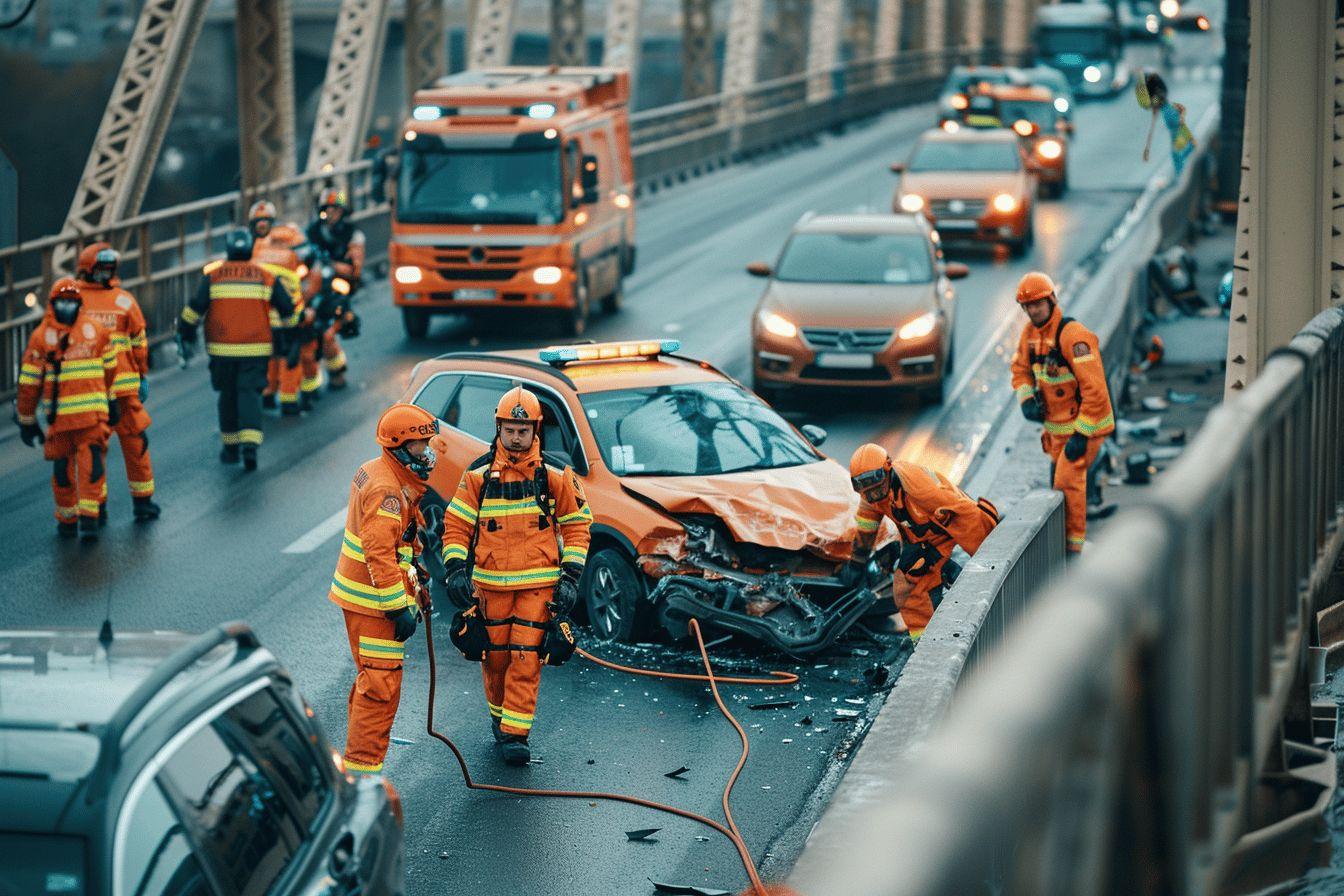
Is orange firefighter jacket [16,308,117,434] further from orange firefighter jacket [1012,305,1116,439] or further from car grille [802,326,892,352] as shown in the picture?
car grille [802,326,892,352]

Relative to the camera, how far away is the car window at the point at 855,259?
768 inches

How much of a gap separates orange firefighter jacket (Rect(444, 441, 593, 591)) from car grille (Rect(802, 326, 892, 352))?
934 cm

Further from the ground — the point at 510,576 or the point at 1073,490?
the point at 510,576

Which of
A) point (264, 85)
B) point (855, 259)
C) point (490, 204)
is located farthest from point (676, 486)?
point (264, 85)

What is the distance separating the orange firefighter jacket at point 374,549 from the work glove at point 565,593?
30.6 inches

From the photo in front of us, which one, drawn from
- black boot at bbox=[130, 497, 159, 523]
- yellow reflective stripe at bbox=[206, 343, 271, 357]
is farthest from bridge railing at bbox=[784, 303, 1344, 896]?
yellow reflective stripe at bbox=[206, 343, 271, 357]

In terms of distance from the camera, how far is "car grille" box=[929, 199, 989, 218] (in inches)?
1132

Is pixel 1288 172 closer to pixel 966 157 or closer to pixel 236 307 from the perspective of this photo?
pixel 236 307

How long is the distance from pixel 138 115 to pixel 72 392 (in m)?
9.76

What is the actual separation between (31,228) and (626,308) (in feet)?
101

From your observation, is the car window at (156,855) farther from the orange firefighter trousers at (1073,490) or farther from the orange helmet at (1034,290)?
the orange helmet at (1034,290)

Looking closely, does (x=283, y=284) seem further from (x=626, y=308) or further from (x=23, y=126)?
(x=23, y=126)

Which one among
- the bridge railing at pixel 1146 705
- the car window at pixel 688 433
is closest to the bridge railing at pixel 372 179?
the car window at pixel 688 433

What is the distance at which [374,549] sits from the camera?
830cm
